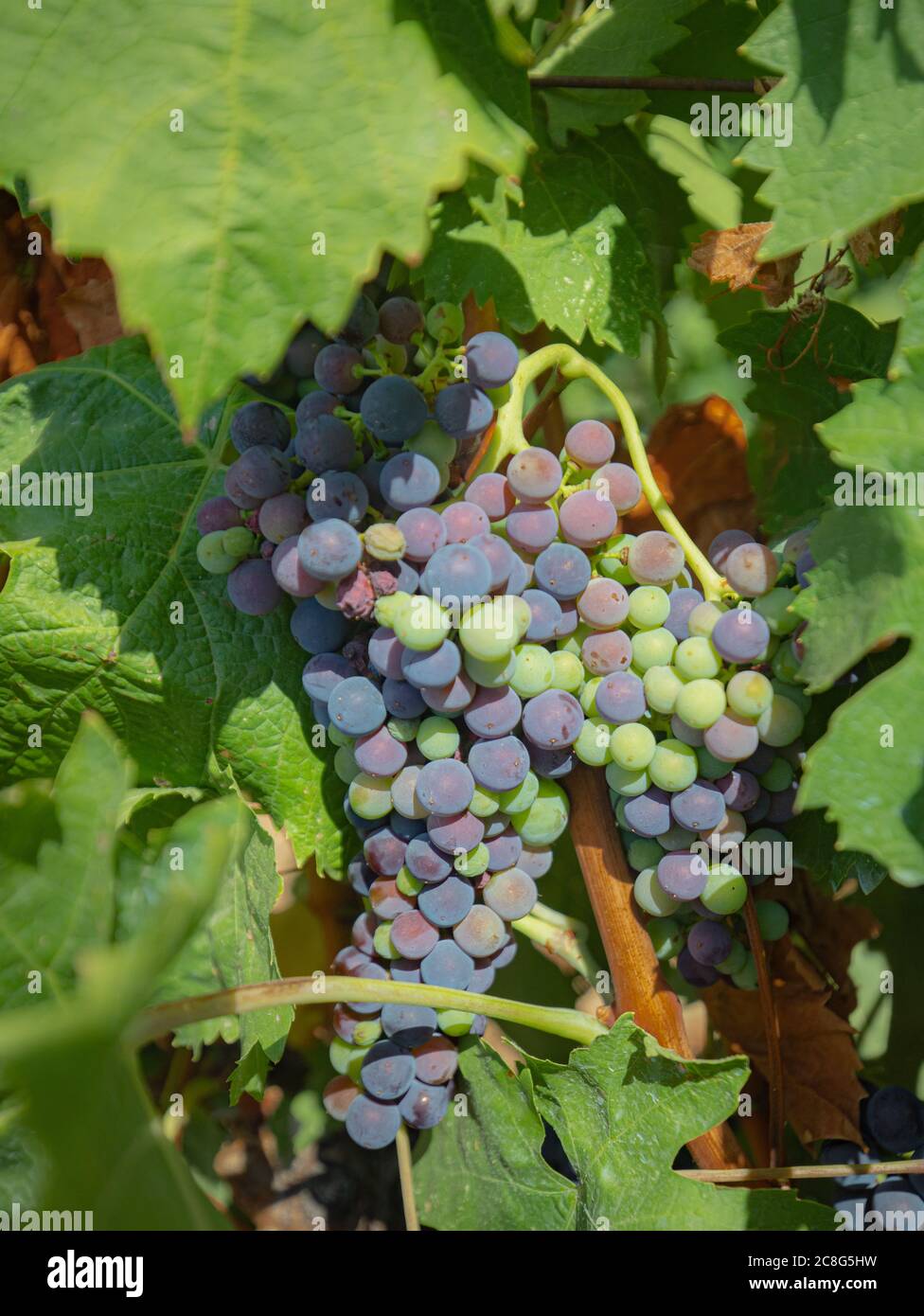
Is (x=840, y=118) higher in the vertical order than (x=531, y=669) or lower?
higher

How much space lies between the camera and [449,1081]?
4.34ft

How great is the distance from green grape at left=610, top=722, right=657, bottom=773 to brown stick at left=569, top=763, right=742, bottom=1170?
11 centimetres

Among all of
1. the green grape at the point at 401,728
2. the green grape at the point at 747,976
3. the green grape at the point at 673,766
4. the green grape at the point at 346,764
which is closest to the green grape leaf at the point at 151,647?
the green grape at the point at 346,764

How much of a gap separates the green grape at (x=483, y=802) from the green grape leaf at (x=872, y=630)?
1.14 ft

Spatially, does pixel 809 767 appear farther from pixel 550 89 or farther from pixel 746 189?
pixel 746 189

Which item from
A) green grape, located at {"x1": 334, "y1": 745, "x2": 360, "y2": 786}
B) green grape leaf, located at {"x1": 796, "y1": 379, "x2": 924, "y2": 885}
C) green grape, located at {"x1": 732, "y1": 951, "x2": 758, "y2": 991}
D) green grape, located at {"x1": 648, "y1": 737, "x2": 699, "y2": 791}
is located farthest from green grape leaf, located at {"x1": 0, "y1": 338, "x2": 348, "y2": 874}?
green grape leaf, located at {"x1": 796, "y1": 379, "x2": 924, "y2": 885}

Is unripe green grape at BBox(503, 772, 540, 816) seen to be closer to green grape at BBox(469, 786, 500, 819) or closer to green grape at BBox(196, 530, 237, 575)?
green grape at BBox(469, 786, 500, 819)

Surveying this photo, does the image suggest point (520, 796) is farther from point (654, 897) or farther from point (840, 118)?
point (840, 118)

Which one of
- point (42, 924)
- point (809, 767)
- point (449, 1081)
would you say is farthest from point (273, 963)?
point (809, 767)

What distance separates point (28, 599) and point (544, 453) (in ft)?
2.13

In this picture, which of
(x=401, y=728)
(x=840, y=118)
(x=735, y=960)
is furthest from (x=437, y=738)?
(x=840, y=118)

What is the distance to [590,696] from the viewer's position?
3.91 ft

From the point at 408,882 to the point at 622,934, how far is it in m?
0.26

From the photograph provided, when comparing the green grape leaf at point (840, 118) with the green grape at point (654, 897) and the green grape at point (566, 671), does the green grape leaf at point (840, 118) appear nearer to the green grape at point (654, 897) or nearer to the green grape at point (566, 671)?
the green grape at point (566, 671)
